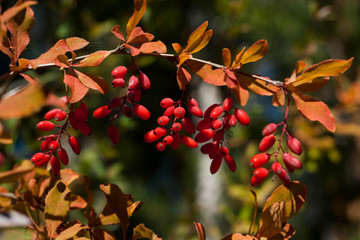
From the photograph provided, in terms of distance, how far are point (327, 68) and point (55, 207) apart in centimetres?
31

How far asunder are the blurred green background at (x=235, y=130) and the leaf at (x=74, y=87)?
30 cm

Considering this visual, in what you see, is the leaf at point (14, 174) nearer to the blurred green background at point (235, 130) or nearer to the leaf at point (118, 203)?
the leaf at point (118, 203)

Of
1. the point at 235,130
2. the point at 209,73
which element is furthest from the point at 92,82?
the point at 235,130

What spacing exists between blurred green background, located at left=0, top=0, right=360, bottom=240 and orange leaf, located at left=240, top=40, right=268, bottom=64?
1.14 feet

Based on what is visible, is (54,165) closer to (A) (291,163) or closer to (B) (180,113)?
(B) (180,113)

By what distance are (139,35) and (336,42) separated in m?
3.52

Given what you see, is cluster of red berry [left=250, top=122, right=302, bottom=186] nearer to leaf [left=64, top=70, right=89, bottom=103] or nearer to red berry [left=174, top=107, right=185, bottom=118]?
red berry [left=174, top=107, right=185, bottom=118]

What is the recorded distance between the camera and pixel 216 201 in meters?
1.55

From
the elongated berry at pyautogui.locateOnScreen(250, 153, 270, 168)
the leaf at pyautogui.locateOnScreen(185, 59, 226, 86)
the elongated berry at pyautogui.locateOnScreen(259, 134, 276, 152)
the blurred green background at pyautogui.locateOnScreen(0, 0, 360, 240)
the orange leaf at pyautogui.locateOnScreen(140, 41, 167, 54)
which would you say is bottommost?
the blurred green background at pyautogui.locateOnScreen(0, 0, 360, 240)

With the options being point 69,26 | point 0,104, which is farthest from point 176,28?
point 0,104

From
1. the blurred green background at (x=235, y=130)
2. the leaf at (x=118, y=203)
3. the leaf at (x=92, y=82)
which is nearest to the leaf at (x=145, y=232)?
the leaf at (x=118, y=203)

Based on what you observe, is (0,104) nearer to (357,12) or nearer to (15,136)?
(15,136)

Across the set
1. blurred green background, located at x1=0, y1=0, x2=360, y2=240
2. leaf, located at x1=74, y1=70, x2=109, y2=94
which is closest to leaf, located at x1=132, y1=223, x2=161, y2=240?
leaf, located at x1=74, y1=70, x2=109, y2=94

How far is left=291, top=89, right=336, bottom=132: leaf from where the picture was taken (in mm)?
340
